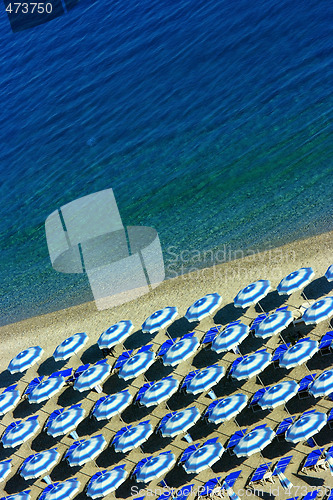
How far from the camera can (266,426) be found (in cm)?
1888

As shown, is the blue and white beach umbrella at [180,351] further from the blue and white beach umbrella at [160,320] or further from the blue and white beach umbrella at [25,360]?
the blue and white beach umbrella at [25,360]

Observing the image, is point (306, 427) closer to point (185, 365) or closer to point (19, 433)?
point (185, 365)

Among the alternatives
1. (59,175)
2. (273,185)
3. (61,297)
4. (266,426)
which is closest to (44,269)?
(61,297)

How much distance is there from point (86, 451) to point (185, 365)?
16.0ft

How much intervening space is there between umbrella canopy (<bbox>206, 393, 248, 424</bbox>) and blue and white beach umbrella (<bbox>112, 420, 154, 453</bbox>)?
216 centimetres

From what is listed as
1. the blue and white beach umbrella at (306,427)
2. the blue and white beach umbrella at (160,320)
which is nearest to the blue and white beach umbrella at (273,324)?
the blue and white beach umbrella at (306,427)

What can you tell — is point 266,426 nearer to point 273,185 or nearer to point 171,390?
point 171,390

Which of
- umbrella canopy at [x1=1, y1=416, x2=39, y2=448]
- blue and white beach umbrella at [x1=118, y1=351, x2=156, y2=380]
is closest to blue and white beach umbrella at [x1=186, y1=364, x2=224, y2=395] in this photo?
blue and white beach umbrella at [x1=118, y1=351, x2=156, y2=380]

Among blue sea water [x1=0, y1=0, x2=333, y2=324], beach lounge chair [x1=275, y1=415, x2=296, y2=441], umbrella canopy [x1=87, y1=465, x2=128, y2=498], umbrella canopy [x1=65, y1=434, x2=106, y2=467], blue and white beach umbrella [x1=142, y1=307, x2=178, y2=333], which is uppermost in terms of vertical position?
blue sea water [x1=0, y1=0, x2=333, y2=324]

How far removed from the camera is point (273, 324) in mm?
20719

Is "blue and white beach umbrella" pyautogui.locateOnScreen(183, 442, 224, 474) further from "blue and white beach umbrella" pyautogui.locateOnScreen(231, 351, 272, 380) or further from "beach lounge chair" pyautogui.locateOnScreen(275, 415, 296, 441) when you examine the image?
"blue and white beach umbrella" pyautogui.locateOnScreen(231, 351, 272, 380)

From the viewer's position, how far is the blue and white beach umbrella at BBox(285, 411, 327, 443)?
17703 millimetres

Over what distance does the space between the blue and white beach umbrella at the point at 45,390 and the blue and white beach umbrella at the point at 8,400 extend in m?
0.70

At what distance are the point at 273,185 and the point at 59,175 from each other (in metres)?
15.8
